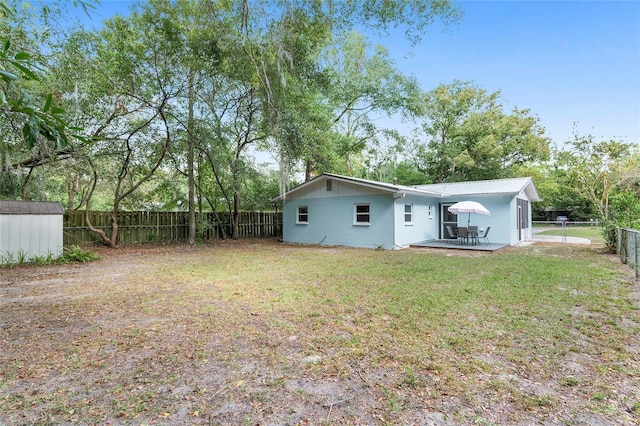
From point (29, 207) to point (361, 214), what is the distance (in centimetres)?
1012

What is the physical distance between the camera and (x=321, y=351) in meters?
3.02

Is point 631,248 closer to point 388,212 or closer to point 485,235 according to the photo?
point 485,235

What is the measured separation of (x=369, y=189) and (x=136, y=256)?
8209 mm

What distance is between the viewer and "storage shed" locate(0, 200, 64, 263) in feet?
25.0

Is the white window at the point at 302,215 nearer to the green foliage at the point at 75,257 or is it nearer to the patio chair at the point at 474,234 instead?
the patio chair at the point at 474,234

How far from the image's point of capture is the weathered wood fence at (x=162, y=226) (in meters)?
10.9

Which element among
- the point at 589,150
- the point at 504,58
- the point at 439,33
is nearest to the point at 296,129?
the point at 439,33

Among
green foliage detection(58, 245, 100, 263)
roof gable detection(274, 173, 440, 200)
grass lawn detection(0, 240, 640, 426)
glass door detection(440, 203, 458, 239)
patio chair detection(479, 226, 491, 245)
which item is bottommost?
grass lawn detection(0, 240, 640, 426)

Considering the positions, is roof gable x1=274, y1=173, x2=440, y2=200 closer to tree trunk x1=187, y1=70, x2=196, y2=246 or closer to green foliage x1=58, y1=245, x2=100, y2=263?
tree trunk x1=187, y1=70, x2=196, y2=246

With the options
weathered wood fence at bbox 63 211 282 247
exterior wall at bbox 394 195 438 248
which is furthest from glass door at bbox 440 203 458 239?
weathered wood fence at bbox 63 211 282 247

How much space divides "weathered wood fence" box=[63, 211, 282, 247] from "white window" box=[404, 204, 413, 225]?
761cm

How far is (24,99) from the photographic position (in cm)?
141

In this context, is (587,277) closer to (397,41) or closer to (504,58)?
(397,41)

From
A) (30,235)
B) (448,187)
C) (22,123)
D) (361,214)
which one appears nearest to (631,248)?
(361,214)
